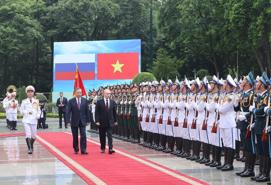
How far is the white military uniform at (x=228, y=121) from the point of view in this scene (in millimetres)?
12312

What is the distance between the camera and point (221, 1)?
130 ft

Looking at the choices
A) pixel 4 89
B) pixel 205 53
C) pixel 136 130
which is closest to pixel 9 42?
pixel 4 89

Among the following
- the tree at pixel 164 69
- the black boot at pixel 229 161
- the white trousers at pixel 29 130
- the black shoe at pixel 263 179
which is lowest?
the black shoe at pixel 263 179

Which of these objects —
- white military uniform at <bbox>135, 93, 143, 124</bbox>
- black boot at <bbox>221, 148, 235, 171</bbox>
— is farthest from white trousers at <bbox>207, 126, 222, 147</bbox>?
white military uniform at <bbox>135, 93, 143, 124</bbox>

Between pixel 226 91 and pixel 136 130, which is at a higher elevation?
pixel 226 91

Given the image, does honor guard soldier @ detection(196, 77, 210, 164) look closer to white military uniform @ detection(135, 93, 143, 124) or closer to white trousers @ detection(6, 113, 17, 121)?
white military uniform @ detection(135, 93, 143, 124)

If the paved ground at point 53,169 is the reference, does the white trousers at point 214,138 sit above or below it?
above

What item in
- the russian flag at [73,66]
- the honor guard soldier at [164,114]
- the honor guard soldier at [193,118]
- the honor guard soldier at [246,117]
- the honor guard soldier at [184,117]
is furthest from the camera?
the russian flag at [73,66]

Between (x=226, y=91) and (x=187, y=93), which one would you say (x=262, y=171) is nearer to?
(x=226, y=91)

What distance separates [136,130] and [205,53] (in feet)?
91.4

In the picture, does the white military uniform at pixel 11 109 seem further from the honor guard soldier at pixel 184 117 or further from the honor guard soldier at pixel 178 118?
the honor guard soldier at pixel 184 117

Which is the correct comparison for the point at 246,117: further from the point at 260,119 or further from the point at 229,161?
the point at 229,161

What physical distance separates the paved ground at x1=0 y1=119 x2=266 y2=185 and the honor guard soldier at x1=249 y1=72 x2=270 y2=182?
0.36 meters

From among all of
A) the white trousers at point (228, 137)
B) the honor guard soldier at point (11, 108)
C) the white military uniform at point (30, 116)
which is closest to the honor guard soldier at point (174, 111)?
the white trousers at point (228, 137)
